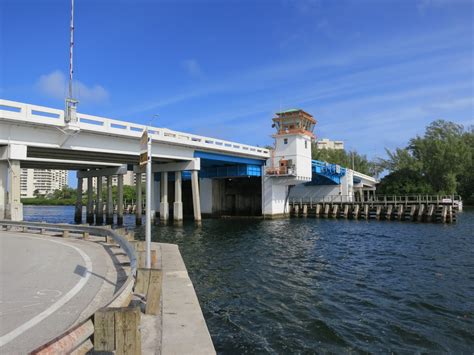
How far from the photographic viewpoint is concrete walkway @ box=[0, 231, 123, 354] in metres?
5.50

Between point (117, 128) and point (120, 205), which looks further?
point (120, 205)

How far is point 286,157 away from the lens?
49.4 meters

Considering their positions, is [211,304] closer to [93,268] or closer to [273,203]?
[93,268]

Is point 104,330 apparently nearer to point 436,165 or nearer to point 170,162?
point 170,162

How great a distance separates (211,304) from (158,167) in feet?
114

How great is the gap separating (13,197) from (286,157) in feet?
111

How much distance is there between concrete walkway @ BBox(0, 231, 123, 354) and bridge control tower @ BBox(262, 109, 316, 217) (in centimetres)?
3745

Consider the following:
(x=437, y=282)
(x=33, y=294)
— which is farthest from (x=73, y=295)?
(x=437, y=282)

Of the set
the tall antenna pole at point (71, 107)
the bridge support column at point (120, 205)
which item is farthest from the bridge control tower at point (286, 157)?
the tall antenna pole at point (71, 107)

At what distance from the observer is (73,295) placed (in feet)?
24.5

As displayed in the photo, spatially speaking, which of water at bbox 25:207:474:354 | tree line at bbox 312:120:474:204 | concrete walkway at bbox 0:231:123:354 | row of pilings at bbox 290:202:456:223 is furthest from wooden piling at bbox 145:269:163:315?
tree line at bbox 312:120:474:204

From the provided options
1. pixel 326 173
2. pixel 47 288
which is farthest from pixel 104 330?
pixel 326 173

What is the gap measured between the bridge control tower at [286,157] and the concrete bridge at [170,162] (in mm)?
132

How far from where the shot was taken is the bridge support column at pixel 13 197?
73.8 feet
